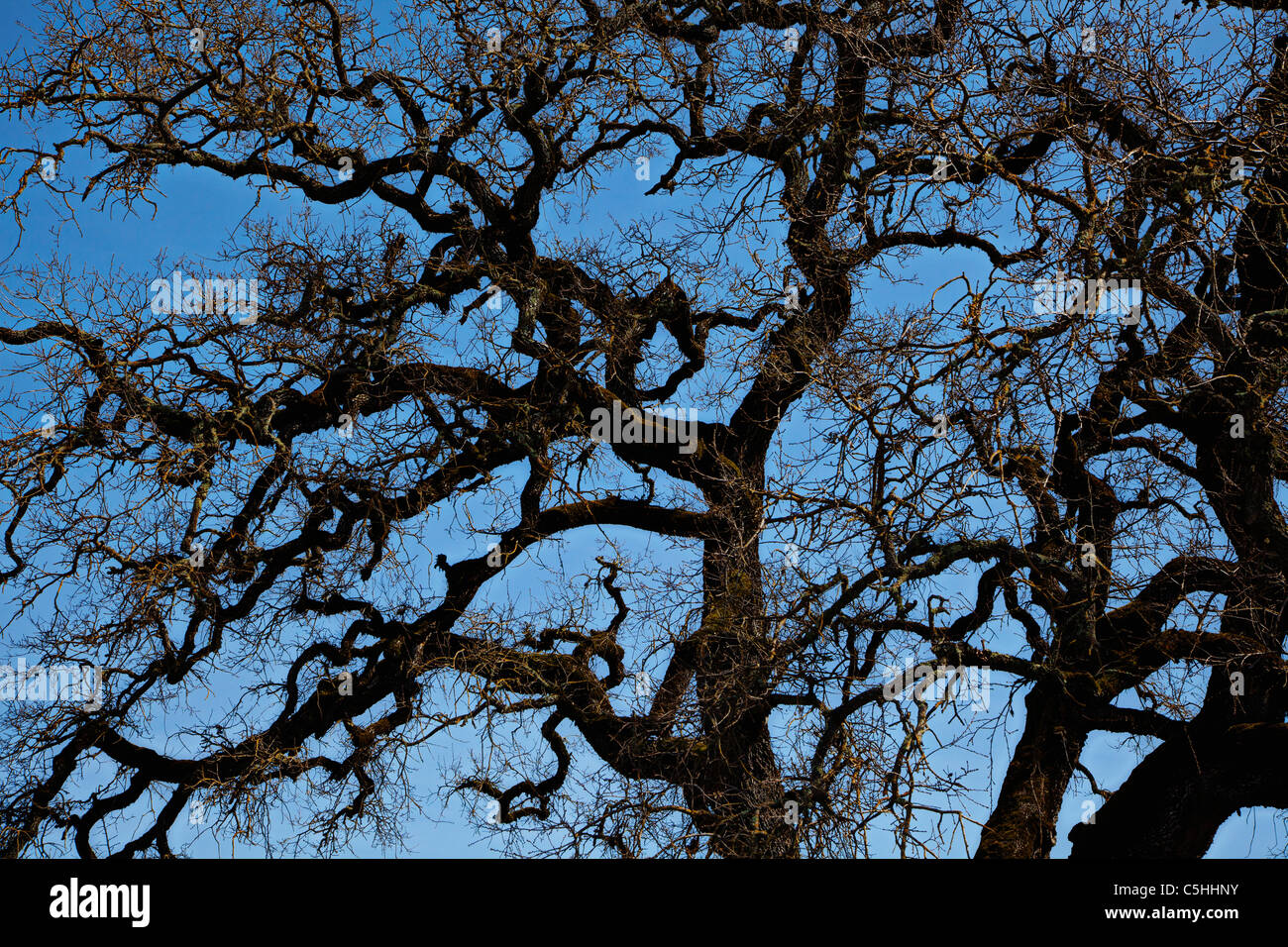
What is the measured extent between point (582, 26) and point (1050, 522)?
510cm

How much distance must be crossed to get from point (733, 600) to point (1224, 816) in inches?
136

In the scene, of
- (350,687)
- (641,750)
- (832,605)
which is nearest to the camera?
(832,605)

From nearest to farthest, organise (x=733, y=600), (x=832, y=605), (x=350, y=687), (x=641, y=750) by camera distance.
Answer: (x=832, y=605) → (x=733, y=600) → (x=641, y=750) → (x=350, y=687)

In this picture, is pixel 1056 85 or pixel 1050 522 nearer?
pixel 1056 85

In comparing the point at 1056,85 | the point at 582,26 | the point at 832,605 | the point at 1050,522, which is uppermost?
the point at 582,26

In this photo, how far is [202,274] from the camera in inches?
335

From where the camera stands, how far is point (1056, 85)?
281 inches

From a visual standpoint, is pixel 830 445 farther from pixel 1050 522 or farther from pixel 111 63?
pixel 111 63

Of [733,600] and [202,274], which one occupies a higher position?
[202,274]

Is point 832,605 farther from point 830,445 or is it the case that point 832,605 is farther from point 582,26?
point 582,26


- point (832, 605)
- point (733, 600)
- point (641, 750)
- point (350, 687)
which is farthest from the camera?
point (350, 687)

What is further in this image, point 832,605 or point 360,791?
point 360,791

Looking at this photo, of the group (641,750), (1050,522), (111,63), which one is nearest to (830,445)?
(1050,522)

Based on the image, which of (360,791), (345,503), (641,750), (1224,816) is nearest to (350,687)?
(360,791)
